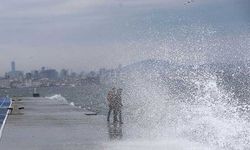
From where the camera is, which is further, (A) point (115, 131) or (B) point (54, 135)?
(A) point (115, 131)

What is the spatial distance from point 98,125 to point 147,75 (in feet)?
256

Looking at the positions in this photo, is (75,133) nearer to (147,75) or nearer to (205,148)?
(205,148)

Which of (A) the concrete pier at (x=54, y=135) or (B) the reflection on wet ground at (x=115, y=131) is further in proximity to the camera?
(B) the reflection on wet ground at (x=115, y=131)

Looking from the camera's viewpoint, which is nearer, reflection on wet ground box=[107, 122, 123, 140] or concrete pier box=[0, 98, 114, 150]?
concrete pier box=[0, 98, 114, 150]

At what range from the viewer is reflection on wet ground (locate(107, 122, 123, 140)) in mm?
22886

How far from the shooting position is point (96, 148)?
770 inches

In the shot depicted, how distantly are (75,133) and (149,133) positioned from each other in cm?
297

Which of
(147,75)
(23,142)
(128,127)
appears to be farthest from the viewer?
(147,75)

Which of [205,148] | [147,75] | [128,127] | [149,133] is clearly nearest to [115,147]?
[205,148]

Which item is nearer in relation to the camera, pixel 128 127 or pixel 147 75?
pixel 128 127

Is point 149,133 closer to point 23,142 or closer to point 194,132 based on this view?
point 194,132

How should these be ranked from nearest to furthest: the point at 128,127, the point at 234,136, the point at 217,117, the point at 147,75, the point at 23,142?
the point at 23,142 → the point at 234,136 → the point at 128,127 → the point at 217,117 → the point at 147,75

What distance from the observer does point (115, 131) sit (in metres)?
25.5

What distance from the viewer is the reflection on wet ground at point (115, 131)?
75.1 feet
